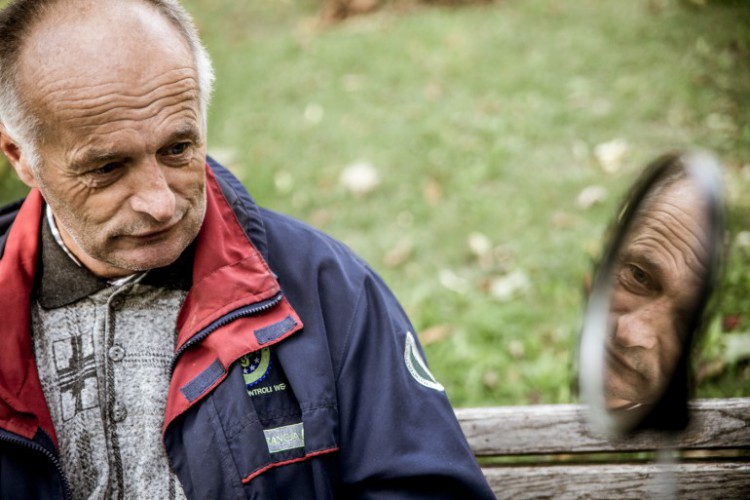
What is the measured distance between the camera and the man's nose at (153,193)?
177 centimetres

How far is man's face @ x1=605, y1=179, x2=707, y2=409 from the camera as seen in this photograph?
1.18 meters

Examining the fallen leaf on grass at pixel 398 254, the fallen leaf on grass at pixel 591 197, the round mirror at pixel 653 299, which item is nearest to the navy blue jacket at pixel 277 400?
the round mirror at pixel 653 299

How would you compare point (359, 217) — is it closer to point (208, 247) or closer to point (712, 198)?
point (208, 247)

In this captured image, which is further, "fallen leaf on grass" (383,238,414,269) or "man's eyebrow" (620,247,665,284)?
"fallen leaf on grass" (383,238,414,269)

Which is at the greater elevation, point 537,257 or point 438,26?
point 438,26

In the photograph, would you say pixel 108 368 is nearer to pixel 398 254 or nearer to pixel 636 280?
pixel 636 280

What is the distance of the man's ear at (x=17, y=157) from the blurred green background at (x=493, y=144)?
2.10 m

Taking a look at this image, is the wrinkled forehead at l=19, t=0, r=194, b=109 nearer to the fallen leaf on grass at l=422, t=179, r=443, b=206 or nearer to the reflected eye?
the reflected eye

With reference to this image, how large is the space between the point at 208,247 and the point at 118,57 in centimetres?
56

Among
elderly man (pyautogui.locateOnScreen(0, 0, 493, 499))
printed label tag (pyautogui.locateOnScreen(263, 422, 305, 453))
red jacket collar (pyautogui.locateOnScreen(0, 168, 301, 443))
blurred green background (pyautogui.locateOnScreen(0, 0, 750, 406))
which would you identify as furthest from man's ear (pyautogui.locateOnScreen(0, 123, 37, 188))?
blurred green background (pyautogui.locateOnScreen(0, 0, 750, 406))

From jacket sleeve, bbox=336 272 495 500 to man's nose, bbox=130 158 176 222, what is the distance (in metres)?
0.59

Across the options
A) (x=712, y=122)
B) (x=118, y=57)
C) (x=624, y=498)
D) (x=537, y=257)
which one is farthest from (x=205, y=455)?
(x=712, y=122)

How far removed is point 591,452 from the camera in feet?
6.94

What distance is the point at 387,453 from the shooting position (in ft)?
5.89
